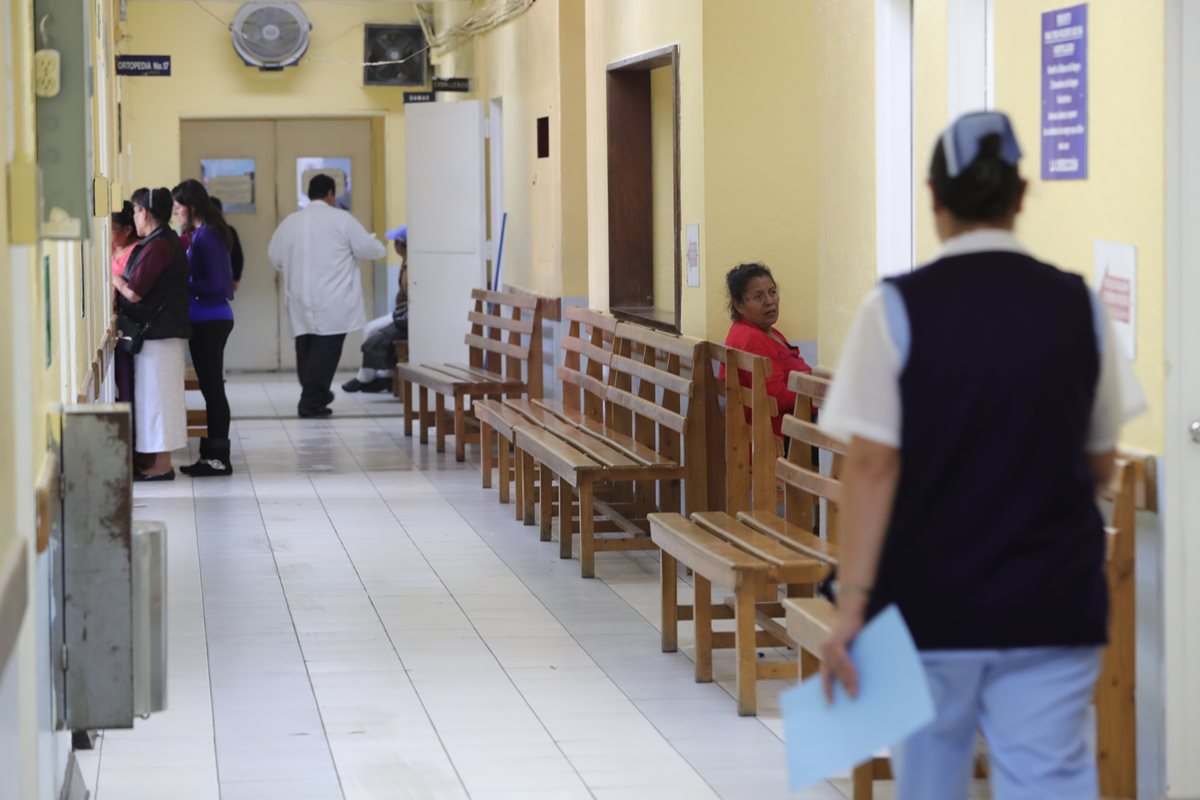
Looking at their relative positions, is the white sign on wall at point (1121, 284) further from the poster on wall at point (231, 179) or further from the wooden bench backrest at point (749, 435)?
the poster on wall at point (231, 179)

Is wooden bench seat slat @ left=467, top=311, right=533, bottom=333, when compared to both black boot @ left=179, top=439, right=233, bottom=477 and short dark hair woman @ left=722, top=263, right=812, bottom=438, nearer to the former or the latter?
black boot @ left=179, top=439, right=233, bottom=477

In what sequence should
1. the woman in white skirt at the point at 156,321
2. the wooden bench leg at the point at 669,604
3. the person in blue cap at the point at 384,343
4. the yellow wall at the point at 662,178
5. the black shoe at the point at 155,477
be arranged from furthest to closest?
the person in blue cap at the point at 384,343, the black shoe at the point at 155,477, the woman in white skirt at the point at 156,321, the yellow wall at the point at 662,178, the wooden bench leg at the point at 669,604

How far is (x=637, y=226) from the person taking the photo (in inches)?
338

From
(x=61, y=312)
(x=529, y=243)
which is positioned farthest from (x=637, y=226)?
(x=61, y=312)

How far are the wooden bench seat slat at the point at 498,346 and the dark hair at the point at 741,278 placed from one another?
2.98 m

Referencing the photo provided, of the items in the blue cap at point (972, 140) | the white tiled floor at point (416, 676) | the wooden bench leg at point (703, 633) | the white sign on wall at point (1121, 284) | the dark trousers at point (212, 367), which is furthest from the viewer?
the dark trousers at point (212, 367)

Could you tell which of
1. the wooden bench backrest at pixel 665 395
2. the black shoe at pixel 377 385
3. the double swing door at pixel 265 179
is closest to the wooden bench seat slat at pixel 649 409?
the wooden bench backrest at pixel 665 395

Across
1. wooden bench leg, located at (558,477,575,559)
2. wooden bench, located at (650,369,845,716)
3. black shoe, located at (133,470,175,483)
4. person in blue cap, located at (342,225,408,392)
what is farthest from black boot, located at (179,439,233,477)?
wooden bench, located at (650,369,845,716)

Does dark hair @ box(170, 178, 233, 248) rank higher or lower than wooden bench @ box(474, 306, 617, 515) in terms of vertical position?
higher

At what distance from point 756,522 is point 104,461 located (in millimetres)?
2319

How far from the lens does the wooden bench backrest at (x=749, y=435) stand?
5.99 meters

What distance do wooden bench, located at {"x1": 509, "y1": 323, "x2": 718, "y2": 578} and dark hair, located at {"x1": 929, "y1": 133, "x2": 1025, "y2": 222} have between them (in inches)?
151

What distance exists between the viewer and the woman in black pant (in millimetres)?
9602

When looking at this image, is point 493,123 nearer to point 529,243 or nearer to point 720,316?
point 529,243
